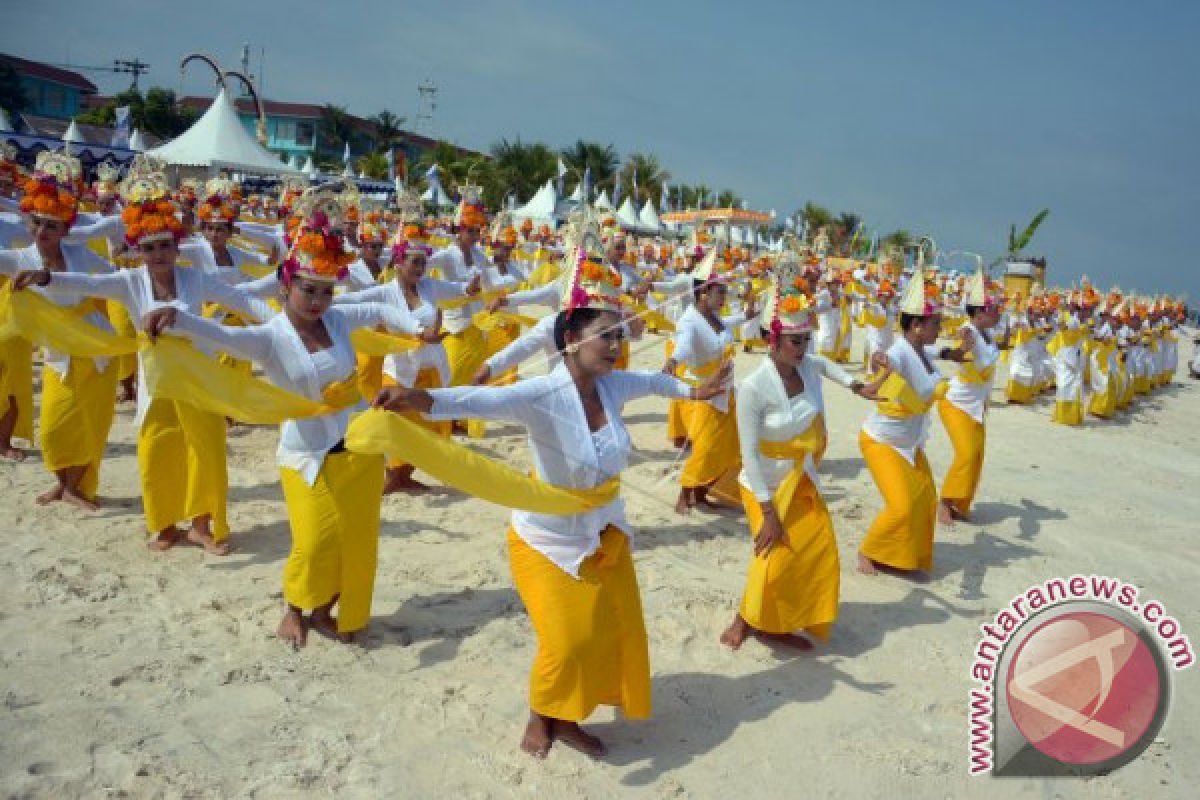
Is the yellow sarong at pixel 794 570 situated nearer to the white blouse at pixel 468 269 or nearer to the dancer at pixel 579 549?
the dancer at pixel 579 549

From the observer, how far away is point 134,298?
16.7 feet

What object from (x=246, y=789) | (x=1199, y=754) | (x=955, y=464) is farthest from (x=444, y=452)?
(x=955, y=464)

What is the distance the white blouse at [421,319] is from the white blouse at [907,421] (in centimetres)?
349

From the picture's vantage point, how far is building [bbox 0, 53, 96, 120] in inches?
2280

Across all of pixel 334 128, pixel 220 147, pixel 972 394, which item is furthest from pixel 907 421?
pixel 334 128

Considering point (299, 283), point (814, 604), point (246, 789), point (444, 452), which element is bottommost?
point (246, 789)

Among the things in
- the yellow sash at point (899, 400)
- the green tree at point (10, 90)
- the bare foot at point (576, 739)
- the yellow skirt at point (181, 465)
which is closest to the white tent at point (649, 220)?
the yellow sash at point (899, 400)

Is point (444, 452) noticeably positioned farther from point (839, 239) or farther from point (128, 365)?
point (839, 239)

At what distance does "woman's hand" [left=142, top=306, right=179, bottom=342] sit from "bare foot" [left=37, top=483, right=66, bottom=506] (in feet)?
10.7

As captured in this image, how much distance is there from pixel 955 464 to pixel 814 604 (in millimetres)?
3623

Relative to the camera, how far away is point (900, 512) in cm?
588

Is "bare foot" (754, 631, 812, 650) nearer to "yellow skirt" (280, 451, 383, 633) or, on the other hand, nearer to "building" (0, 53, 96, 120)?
"yellow skirt" (280, 451, 383, 633)

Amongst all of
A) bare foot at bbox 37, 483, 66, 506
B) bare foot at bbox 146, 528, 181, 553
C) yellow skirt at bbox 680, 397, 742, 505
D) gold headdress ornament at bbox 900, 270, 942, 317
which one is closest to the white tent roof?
bare foot at bbox 37, 483, 66, 506

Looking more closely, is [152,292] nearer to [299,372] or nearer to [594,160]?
[299,372]
